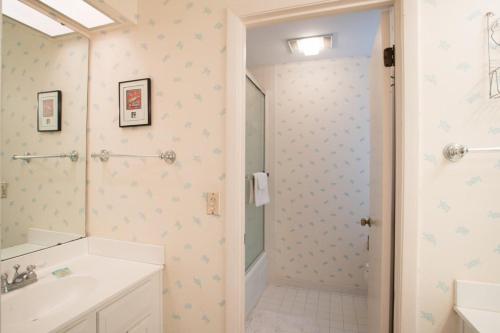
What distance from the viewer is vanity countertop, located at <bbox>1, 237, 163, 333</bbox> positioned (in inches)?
36.4

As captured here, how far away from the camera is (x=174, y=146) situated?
4.42ft

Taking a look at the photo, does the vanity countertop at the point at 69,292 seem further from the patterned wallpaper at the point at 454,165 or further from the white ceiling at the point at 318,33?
the white ceiling at the point at 318,33

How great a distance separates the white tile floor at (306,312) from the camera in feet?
6.49

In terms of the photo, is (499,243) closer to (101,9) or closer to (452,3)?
(452,3)

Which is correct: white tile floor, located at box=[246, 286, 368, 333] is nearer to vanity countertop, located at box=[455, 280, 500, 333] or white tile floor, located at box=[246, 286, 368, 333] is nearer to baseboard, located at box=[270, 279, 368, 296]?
baseboard, located at box=[270, 279, 368, 296]

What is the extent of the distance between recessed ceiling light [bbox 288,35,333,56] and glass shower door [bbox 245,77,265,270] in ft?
1.62

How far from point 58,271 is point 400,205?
5.34 feet

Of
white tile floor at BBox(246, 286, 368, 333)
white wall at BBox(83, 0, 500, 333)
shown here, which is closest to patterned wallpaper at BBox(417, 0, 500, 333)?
white wall at BBox(83, 0, 500, 333)

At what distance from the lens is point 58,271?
48.8 inches

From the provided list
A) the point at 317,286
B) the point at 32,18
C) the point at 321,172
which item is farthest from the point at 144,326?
the point at 321,172

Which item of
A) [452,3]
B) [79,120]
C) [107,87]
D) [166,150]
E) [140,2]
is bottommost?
[166,150]

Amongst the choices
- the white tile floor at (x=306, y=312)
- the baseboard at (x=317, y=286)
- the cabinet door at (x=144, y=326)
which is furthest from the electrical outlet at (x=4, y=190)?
the baseboard at (x=317, y=286)

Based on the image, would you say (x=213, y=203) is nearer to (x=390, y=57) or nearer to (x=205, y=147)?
(x=205, y=147)

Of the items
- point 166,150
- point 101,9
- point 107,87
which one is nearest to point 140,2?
point 101,9
